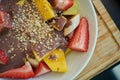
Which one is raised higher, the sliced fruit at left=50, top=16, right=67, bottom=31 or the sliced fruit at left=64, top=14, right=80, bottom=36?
the sliced fruit at left=50, top=16, right=67, bottom=31

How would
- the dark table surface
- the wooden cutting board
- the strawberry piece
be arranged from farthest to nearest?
1. the dark table surface
2. the wooden cutting board
3. the strawberry piece

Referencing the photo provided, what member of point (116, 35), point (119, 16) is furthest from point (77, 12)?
point (119, 16)

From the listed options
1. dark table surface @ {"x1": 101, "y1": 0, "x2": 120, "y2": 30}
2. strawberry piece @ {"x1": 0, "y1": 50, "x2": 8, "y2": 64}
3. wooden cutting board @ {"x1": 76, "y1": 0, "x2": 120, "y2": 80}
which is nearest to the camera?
strawberry piece @ {"x1": 0, "y1": 50, "x2": 8, "y2": 64}

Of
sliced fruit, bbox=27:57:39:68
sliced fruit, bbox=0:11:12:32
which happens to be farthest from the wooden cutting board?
sliced fruit, bbox=0:11:12:32

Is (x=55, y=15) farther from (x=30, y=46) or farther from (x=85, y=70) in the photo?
(x=85, y=70)

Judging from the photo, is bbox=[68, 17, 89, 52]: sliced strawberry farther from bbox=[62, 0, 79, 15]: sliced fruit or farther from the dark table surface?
the dark table surface

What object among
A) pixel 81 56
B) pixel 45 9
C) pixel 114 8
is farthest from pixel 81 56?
pixel 114 8
